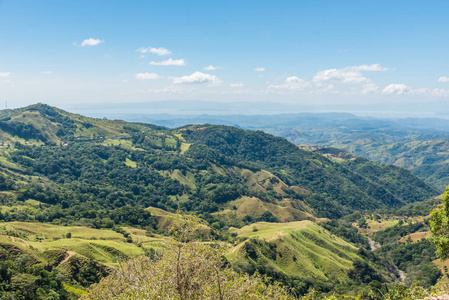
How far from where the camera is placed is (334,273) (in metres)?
100

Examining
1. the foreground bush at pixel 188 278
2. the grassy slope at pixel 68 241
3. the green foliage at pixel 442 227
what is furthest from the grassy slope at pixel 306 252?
the foreground bush at pixel 188 278

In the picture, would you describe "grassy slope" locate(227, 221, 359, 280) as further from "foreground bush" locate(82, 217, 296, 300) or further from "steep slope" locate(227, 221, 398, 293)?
"foreground bush" locate(82, 217, 296, 300)

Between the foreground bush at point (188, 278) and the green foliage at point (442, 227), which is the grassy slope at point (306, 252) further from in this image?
the foreground bush at point (188, 278)

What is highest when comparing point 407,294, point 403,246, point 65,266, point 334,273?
point 407,294

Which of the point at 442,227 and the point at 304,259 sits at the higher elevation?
the point at 442,227

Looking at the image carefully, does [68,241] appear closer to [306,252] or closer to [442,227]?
[306,252]

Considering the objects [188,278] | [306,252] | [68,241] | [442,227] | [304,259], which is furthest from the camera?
[306,252]

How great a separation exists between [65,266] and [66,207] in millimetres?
86920

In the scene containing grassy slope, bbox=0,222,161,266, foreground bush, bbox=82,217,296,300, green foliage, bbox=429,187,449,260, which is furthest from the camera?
grassy slope, bbox=0,222,161,266

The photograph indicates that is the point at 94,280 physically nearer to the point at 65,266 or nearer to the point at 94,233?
the point at 65,266

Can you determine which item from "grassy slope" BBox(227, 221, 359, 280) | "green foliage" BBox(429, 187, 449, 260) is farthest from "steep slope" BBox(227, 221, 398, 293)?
"green foliage" BBox(429, 187, 449, 260)

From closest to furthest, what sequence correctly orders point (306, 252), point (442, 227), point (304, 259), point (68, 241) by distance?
point (442, 227), point (68, 241), point (304, 259), point (306, 252)

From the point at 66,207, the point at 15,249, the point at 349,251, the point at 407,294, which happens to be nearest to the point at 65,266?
the point at 15,249

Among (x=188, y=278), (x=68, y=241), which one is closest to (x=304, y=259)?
(x=68, y=241)
